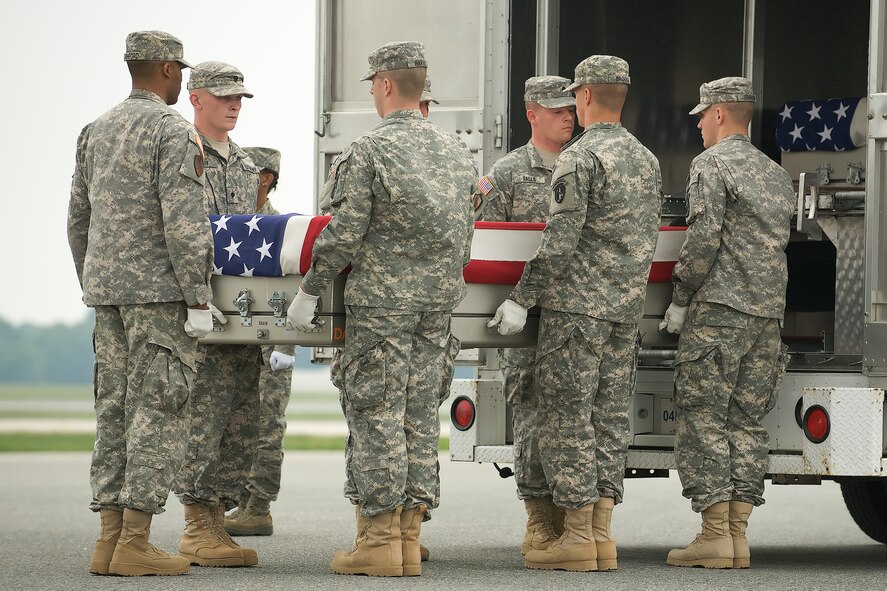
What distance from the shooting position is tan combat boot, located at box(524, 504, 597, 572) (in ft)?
21.0

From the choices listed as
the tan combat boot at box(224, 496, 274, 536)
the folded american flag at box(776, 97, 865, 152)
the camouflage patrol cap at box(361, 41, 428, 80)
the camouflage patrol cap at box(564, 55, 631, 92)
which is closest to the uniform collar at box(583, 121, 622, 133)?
the camouflage patrol cap at box(564, 55, 631, 92)

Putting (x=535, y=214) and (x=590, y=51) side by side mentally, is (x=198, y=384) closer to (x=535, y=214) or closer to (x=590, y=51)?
(x=535, y=214)

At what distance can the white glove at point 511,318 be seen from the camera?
20.7ft

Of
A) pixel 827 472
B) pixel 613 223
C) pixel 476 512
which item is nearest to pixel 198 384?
pixel 613 223

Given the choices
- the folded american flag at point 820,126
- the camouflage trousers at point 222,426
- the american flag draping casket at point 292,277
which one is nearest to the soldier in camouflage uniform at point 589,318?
the american flag draping casket at point 292,277

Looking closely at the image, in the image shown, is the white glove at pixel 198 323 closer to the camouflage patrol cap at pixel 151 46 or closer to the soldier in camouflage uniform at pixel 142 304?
the soldier in camouflage uniform at pixel 142 304

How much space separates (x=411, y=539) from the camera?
6082mm

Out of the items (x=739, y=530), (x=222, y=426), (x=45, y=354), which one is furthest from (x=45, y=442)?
(x=45, y=354)

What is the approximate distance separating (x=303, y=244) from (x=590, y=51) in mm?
3077

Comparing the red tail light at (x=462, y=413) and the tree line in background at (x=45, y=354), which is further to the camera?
the tree line in background at (x=45, y=354)

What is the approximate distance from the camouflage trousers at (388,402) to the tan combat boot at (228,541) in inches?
32.0

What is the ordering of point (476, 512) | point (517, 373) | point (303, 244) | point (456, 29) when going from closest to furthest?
point (303, 244) < point (517, 373) < point (456, 29) < point (476, 512)

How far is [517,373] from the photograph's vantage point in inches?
276

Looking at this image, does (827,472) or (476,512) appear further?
(476,512)
